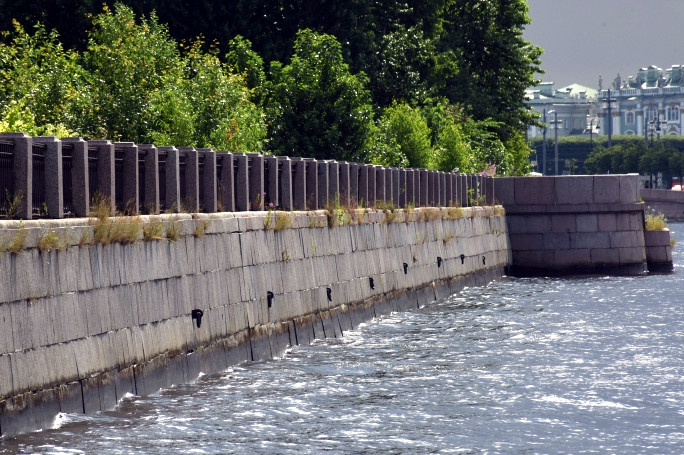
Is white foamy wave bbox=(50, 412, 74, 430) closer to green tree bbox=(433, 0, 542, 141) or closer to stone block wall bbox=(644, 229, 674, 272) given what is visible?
stone block wall bbox=(644, 229, 674, 272)

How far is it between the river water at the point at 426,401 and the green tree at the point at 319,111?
636 inches

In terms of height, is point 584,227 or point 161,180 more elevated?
point 161,180

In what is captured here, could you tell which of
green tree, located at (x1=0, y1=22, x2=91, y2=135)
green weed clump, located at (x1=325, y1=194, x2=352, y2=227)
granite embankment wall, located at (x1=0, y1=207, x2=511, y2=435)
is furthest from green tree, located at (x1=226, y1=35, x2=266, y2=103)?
green weed clump, located at (x1=325, y1=194, x2=352, y2=227)

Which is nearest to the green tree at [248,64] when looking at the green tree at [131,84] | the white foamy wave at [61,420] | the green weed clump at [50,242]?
the green tree at [131,84]

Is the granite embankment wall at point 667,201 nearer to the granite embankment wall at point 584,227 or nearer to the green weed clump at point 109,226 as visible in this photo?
the granite embankment wall at point 584,227

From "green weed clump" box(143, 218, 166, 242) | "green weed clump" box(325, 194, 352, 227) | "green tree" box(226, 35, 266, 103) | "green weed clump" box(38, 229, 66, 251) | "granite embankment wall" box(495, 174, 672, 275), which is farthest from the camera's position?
"granite embankment wall" box(495, 174, 672, 275)

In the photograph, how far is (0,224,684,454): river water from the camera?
16328 millimetres

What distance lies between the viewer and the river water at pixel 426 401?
16.3 metres

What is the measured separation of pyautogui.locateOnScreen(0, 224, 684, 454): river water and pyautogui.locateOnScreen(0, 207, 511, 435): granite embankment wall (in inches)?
13.3

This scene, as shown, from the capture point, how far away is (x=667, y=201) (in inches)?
5645

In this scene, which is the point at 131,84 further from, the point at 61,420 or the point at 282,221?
the point at 61,420

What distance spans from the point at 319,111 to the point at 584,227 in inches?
428

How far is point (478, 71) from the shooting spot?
73.6 m

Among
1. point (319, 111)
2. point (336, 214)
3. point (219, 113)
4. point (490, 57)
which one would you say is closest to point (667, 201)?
point (490, 57)
